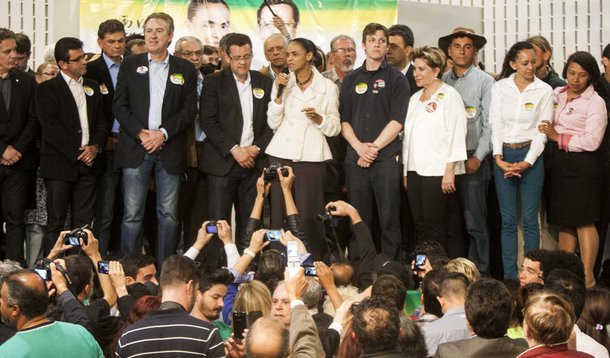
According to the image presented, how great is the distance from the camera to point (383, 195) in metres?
8.08

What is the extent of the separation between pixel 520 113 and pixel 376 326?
3844 millimetres

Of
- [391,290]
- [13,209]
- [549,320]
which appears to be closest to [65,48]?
[13,209]

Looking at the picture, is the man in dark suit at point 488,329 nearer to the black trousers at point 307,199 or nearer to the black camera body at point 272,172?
the black camera body at point 272,172

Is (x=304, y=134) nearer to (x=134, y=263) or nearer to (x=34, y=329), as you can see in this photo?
(x=134, y=263)

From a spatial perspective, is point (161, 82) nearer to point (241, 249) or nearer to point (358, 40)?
point (241, 249)

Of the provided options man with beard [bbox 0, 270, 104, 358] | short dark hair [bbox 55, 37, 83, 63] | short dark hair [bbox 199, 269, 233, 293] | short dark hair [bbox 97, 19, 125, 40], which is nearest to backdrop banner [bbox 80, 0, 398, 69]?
short dark hair [bbox 97, 19, 125, 40]

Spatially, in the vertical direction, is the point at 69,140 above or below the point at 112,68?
below

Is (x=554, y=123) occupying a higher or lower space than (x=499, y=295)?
higher

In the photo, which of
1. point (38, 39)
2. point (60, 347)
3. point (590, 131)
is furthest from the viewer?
point (38, 39)

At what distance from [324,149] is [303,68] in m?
0.61

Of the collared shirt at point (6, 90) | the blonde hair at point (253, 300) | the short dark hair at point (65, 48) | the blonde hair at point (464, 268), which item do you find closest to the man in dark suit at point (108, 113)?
the short dark hair at point (65, 48)

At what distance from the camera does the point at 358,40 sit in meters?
11.0

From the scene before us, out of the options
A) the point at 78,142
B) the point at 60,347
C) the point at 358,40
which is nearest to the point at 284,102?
the point at 78,142

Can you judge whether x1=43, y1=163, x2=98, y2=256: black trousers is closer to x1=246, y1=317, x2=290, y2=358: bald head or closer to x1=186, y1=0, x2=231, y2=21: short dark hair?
x1=186, y1=0, x2=231, y2=21: short dark hair
